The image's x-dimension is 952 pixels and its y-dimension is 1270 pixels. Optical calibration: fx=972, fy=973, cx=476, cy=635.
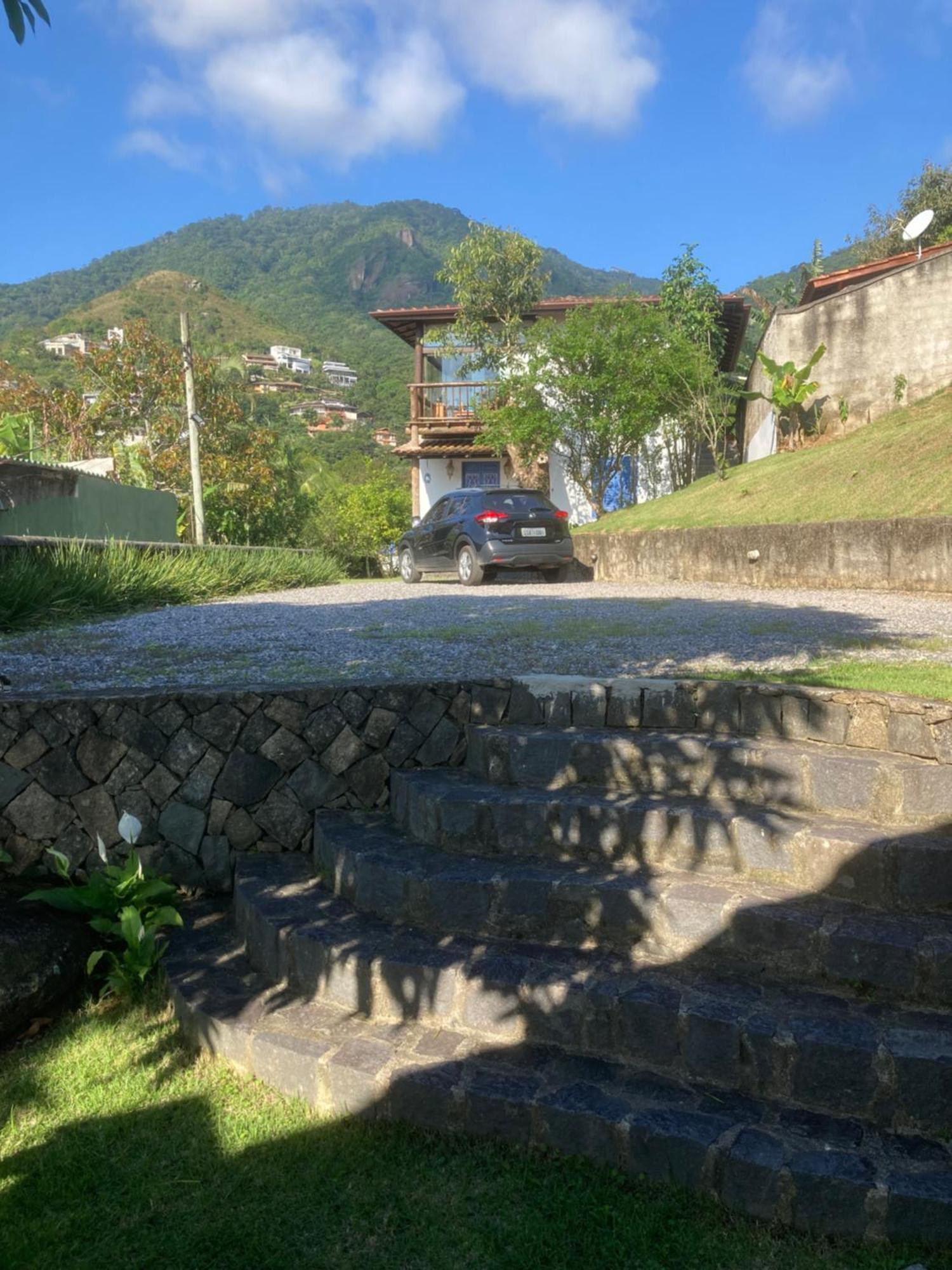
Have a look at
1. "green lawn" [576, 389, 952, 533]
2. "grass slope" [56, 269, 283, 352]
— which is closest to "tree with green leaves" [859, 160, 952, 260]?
"green lawn" [576, 389, 952, 533]

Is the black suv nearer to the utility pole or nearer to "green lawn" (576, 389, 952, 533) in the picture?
"green lawn" (576, 389, 952, 533)

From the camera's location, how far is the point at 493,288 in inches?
1081

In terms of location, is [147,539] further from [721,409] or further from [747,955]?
[747,955]

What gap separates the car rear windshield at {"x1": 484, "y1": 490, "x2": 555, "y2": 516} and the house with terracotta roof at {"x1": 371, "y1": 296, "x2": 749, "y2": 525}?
12914mm

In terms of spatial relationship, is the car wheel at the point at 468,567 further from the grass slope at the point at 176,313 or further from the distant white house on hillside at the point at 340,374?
the distant white house on hillside at the point at 340,374

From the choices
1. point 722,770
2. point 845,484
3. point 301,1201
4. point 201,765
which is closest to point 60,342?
point 845,484

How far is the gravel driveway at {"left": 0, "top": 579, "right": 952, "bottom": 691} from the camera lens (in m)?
5.44

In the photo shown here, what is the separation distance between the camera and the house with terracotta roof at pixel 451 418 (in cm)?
2820

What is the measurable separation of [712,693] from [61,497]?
12.5 metres

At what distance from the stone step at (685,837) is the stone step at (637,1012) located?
1.43 feet

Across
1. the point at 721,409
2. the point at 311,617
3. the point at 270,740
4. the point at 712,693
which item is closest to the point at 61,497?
the point at 311,617

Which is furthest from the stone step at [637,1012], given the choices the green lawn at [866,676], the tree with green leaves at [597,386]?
the tree with green leaves at [597,386]

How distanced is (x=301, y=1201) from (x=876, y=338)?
17.5m

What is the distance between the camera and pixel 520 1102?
2939 millimetres
